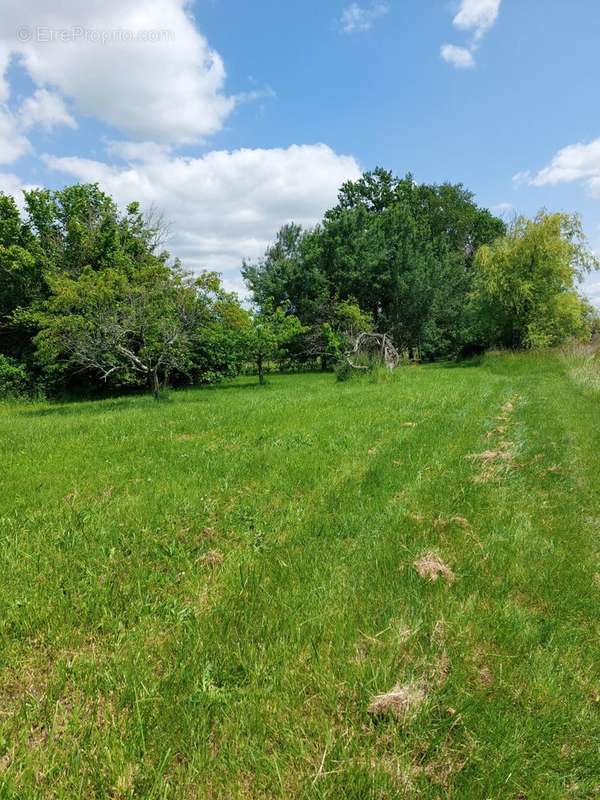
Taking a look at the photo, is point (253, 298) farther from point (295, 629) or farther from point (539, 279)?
point (295, 629)

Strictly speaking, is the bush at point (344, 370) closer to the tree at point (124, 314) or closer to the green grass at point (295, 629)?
the tree at point (124, 314)

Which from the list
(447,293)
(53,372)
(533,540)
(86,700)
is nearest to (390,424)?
(533,540)

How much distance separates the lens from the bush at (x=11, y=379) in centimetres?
1941

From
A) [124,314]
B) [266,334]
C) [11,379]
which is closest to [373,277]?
[266,334]

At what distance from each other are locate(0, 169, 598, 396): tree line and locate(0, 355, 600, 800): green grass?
9460 mm

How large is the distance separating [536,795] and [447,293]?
37969 millimetres

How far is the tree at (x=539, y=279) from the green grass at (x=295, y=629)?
78.9 feet

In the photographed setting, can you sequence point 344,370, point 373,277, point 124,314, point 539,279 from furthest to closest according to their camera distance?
point 373,277, point 539,279, point 344,370, point 124,314

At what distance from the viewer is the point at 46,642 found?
8.87 ft

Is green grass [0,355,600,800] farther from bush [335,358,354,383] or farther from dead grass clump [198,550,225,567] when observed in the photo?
bush [335,358,354,383]

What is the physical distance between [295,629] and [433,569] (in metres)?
1.32

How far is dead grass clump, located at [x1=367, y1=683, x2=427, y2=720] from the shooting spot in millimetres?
2160

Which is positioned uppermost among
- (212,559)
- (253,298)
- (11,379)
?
(253,298)

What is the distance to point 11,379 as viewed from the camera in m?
19.9
